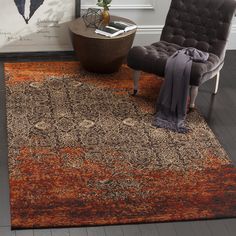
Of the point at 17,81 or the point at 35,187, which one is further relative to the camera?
the point at 17,81

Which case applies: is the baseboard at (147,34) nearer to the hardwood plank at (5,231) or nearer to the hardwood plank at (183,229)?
the hardwood plank at (183,229)

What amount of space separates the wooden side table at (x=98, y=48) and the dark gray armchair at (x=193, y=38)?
0.88 ft

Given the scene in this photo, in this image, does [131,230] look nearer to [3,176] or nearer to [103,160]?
[103,160]

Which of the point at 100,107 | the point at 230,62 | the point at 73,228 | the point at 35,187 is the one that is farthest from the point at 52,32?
the point at 73,228

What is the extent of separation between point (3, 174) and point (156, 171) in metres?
1.04

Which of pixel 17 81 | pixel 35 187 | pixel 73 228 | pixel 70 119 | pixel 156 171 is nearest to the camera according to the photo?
pixel 73 228

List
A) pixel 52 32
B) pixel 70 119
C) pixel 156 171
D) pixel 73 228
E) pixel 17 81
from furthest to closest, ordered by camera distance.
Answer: pixel 52 32 < pixel 17 81 < pixel 70 119 < pixel 156 171 < pixel 73 228

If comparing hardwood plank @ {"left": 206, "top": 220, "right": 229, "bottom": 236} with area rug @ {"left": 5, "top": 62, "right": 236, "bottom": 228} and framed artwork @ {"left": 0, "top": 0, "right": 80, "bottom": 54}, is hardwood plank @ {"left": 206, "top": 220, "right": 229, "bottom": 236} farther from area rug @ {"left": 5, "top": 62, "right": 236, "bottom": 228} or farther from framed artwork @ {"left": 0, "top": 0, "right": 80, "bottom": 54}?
framed artwork @ {"left": 0, "top": 0, "right": 80, "bottom": 54}

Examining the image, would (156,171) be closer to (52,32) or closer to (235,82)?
A: (235,82)

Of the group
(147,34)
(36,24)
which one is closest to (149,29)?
(147,34)

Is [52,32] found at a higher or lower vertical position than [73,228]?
higher

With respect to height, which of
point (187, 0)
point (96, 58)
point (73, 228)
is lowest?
Answer: point (73, 228)

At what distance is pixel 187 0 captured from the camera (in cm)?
450

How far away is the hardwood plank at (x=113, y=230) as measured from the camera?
115 inches
